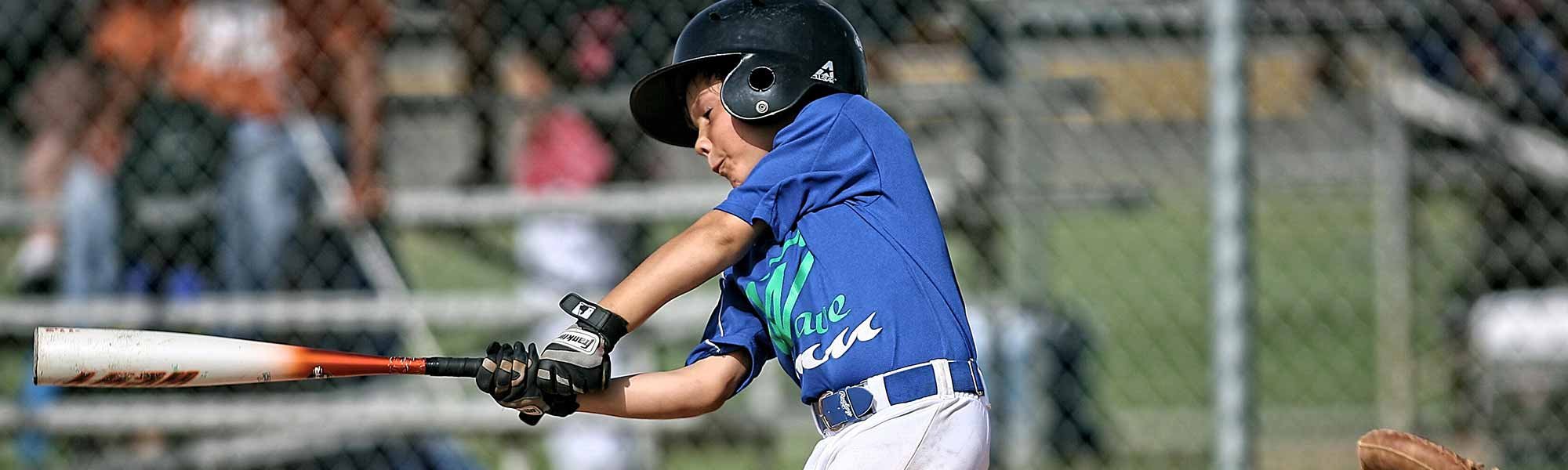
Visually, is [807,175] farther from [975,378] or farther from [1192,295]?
[1192,295]

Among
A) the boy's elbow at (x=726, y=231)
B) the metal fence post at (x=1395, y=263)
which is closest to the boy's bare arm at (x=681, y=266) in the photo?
the boy's elbow at (x=726, y=231)

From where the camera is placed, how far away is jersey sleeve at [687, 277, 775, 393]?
280 cm

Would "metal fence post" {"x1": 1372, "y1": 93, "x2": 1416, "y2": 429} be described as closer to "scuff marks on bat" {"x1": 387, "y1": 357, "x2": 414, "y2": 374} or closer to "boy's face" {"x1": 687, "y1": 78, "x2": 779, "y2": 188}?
"boy's face" {"x1": 687, "y1": 78, "x2": 779, "y2": 188}

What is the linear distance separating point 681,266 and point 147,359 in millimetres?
840

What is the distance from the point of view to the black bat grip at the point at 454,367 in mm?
2455

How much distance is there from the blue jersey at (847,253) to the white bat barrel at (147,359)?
780 mm

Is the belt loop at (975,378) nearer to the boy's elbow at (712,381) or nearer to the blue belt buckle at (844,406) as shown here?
the blue belt buckle at (844,406)

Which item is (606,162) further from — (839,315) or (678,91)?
(839,315)

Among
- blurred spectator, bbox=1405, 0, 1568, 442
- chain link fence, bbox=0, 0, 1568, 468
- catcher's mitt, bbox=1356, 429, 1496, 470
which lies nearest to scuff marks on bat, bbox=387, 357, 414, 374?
catcher's mitt, bbox=1356, 429, 1496, 470

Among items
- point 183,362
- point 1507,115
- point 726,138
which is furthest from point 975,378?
point 1507,115

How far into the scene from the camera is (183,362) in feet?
8.32

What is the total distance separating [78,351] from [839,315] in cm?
116

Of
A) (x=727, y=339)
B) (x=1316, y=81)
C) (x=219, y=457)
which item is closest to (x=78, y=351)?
(x=727, y=339)

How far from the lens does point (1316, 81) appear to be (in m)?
5.92
